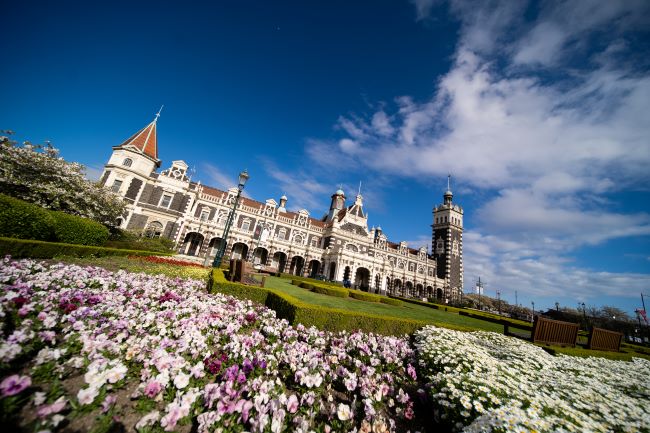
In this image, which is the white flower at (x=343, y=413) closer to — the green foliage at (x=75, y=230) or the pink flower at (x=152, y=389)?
the pink flower at (x=152, y=389)

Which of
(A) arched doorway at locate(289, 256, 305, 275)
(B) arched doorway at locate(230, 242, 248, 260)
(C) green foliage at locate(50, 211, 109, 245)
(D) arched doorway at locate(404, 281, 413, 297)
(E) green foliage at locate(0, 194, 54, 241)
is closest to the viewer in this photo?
(E) green foliage at locate(0, 194, 54, 241)

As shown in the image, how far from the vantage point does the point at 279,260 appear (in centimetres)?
3884

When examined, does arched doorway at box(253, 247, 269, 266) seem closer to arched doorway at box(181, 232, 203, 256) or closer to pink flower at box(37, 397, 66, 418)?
arched doorway at box(181, 232, 203, 256)

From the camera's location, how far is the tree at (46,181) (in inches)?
613

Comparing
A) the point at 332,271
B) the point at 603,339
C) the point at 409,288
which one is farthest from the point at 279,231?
the point at 603,339

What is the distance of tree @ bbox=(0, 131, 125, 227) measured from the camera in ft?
51.1

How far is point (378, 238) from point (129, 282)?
138 ft

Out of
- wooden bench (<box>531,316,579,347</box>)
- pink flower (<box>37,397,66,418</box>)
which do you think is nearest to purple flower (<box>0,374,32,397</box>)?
A: pink flower (<box>37,397,66,418</box>)

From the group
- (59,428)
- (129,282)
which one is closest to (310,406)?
(59,428)

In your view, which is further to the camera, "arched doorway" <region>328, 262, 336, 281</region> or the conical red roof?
"arched doorway" <region>328, 262, 336, 281</region>

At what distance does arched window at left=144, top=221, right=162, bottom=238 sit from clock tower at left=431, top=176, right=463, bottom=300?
48220 millimetres

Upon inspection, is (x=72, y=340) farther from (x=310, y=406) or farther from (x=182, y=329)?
(x=310, y=406)

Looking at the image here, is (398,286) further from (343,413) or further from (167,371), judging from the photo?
(167,371)

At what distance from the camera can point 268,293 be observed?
29.6ft
